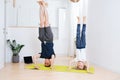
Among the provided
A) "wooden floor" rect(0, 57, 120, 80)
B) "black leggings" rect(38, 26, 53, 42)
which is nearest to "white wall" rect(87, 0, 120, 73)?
"wooden floor" rect(0, 57, 120, 80)

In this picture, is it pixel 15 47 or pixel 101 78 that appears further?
pixel 15 47

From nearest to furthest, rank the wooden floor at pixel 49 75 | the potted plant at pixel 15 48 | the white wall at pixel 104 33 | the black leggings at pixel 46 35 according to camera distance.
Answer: the wooden floor at pixel 49 75, the white wall at pixel 104 33, the black leggings at pixel 46 35, the potted plant at pixel 15 48

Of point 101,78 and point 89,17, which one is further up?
point 89,17

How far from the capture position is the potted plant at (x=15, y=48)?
518 centimetres

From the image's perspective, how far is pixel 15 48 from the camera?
5.18 metres

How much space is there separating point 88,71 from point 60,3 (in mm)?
3288

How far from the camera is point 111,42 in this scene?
4500 millimetres

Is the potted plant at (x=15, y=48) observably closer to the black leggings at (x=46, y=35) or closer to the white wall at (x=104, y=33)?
the black leggings at (x=46, y=35)

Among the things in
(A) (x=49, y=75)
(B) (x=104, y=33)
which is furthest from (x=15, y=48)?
(B) (x=104, y=33)

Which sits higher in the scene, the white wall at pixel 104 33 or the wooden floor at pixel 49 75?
the white wall at pixel 104 33

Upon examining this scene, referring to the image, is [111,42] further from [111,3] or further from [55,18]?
[55,18]

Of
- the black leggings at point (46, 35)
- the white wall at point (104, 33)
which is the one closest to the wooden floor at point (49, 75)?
the white wall at point (104, 33)

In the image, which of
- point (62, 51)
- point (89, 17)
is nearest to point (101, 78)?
point (89, 17)

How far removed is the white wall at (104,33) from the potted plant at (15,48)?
6.18 feet
